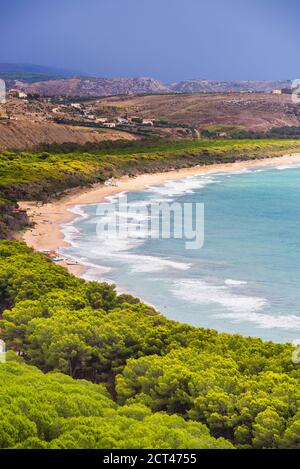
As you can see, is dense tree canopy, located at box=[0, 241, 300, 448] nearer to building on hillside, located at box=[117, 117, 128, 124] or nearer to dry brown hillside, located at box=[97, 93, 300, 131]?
building on hillside, located at box=[117, 117, 128, 124]

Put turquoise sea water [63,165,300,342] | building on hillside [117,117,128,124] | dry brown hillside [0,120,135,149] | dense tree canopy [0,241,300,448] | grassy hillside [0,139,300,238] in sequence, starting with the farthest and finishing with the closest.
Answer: building on hillside [117,117,128,124]
dry brown hillside [0,120,135,149]
grassy hillside [0,139,300,238]
turquoise sea water [63,165,300,342]
dense tree canopy [0,241,300,448]

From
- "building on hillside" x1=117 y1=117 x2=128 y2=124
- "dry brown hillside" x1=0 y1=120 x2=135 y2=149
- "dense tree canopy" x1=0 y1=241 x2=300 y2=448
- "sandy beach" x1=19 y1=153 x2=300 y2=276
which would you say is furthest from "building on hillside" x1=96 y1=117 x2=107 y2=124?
"dense tree canopy" x1=0 y1=241 x2=300 y2=448

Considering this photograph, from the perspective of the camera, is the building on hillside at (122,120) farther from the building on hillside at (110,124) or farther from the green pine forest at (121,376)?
the green pine forest at (121,376)

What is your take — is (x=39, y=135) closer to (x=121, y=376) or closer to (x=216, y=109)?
(x=216, y=109)

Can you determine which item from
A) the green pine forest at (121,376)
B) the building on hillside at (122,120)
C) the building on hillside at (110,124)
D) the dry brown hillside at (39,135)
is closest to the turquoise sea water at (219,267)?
the green pine forest at (121,376)

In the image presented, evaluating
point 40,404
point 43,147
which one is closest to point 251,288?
point 40,404

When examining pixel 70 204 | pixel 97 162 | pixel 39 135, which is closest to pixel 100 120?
pixel 39 135
